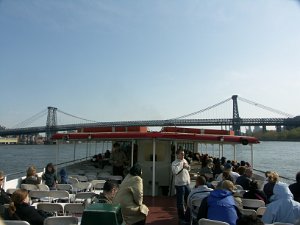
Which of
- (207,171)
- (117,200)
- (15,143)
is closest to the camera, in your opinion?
(117,200)

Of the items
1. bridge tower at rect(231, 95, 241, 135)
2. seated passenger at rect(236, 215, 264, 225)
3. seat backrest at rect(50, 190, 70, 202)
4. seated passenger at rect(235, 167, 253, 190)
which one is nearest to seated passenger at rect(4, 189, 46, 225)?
seat backrest at rect(50, 190, 70, 202)

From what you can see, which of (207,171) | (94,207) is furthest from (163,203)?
(94,207)

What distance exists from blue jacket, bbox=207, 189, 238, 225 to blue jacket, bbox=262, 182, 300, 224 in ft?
1.46

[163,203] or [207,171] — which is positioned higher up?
[207,171]

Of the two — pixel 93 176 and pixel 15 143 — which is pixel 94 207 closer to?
pixel 93 176

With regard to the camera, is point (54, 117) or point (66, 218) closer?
A: point (66, 218)

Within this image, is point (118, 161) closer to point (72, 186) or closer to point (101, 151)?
point (72, 186)

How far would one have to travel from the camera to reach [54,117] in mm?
76812

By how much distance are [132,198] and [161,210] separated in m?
3.00

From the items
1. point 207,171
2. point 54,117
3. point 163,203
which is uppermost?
point 54,117

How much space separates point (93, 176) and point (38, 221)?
15.9 ft

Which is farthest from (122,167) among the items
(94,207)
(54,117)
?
(54,117)

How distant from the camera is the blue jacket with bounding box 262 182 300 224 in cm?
415

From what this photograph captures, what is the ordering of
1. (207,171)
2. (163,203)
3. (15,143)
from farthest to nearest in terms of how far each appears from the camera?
(15,143) → (207,171) → (163,203)
